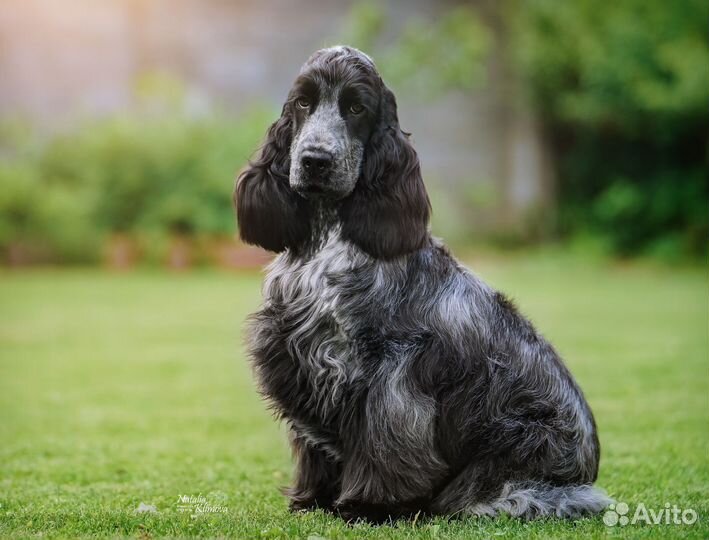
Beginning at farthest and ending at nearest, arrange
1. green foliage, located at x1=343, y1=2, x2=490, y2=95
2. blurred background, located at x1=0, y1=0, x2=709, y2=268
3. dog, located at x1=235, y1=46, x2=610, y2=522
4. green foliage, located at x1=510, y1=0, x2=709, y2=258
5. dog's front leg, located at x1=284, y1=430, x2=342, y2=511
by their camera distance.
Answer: green foliage, located at x1=343, y1=2, x2=490, y2=95 → green foliage, located at x1=510, y1=0, x2=709, y2=258 → blurred background, located at x1=0, y1=0, x2=709, y2=268 → dog's front leg, located at x1=284, y1=430, x2=342, y2=511 → dog, located at x1=235, y1=46, x2=610, y2=522

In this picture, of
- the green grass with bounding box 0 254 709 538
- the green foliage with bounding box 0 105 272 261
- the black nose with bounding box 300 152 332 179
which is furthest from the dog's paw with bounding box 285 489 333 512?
the green foliage with bounding box 0 105 272 261

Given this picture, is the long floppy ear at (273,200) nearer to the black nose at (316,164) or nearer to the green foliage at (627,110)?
the black nose at (316,164)

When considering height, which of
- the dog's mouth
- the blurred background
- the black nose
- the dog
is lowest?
the dog

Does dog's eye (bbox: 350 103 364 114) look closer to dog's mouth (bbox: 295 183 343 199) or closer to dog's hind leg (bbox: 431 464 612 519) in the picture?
dog's mouth (bbox: 295 183 343 199)

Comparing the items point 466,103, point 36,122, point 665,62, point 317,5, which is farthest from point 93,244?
point 665,62

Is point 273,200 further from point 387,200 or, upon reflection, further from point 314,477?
point 314,477

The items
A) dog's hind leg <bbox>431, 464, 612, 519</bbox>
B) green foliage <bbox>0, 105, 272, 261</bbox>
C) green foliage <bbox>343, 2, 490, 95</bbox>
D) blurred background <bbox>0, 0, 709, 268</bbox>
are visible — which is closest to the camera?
dog's hind leg <bbox>431, 464, 612, 519</bbox>

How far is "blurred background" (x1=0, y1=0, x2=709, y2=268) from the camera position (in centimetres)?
1906

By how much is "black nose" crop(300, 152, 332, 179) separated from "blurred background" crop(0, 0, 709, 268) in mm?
14942

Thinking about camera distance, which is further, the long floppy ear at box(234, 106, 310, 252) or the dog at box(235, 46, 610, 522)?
the long floppy ear at box(234, 106, 310, 252)

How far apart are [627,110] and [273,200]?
63.3ft

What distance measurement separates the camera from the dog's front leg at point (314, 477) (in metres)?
4.52

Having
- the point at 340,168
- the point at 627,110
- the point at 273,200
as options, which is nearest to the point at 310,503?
the point at 273,200

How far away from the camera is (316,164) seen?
404cm
